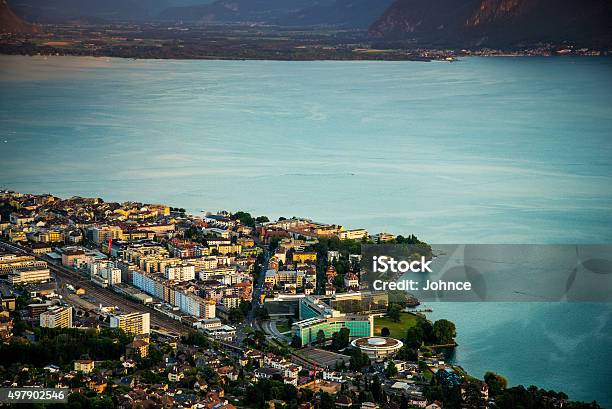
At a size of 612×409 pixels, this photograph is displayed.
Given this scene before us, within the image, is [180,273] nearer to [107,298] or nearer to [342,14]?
[107,298]

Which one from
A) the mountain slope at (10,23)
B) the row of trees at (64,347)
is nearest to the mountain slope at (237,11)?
the mountain slope at (10,23)

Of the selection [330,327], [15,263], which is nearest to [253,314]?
[330,327]

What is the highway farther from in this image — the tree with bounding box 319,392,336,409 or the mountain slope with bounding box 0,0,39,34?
the mountain slope with bounding box 0,0,39,34

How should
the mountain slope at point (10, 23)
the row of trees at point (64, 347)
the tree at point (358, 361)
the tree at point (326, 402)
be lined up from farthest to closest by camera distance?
the mountain slope at point (10, 23)
the tree at point (358, 361)
the row of trees at point (64, 347)
the tree at point (326, 402)

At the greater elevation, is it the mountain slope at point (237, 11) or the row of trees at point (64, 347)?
the row of trees at point (64, 347)

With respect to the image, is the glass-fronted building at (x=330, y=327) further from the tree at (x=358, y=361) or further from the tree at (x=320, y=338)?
the tree at (x=358, y=361)

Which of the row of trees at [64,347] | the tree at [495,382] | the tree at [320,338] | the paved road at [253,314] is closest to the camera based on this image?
the tree at [495,382]

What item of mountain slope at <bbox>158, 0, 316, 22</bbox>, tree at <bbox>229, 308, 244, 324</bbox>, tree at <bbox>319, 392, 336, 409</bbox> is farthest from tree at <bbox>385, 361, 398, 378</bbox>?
mountain slope at <bbox>158, 0, 316, 22</bbox>

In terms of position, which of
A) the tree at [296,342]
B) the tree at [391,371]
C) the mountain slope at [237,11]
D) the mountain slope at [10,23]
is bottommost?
the mountain slope at [237,11]
